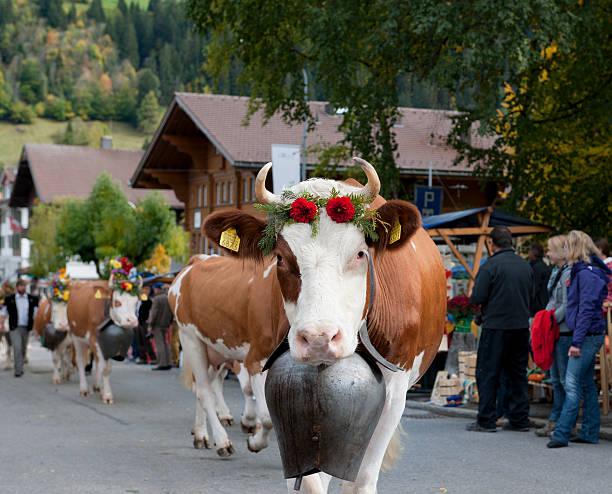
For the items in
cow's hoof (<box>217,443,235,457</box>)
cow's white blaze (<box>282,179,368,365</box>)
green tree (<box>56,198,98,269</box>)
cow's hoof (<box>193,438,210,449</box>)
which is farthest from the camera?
green tree (<box>56,198,98,269</box>)

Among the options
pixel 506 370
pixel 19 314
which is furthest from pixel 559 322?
pixel 19 314

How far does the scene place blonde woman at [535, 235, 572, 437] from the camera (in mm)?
9734

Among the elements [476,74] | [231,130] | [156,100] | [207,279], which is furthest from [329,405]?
[156,100]

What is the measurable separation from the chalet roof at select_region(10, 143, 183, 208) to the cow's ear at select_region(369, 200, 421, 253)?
6427 cm

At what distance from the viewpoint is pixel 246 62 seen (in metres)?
19.8

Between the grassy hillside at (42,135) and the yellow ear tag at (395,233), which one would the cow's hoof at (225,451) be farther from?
the grassy hillside at (42,135)

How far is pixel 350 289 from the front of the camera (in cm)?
453

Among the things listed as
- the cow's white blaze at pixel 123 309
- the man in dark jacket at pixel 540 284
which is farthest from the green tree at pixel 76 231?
the man in dark jacket at pixel 540 284

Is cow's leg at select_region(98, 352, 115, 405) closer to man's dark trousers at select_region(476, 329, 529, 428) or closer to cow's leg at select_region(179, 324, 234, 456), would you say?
cow's leg at select_region(179, 324, 234, 456)

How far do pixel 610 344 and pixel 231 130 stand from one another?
2739 centimetres

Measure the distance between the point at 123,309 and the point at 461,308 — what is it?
5.90 m

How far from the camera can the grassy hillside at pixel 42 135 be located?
159 metres

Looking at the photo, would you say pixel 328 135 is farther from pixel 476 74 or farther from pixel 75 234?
pixel 476 74

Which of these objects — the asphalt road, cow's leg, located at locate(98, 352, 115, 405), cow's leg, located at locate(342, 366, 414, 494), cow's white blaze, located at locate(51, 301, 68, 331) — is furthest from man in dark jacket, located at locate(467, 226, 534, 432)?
cow's white blaze, located at locate(51, 301, 68, 331)
